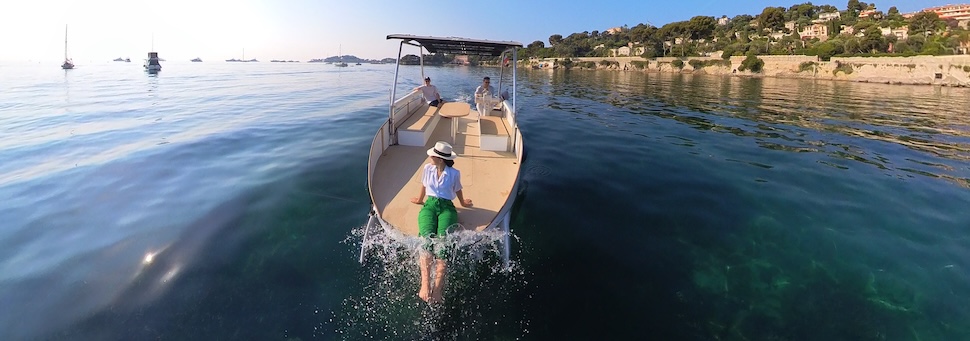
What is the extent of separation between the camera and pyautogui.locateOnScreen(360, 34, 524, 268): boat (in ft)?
19.5

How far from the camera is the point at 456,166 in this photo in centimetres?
804

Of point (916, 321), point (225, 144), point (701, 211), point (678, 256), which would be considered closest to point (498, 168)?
point (678, 256)

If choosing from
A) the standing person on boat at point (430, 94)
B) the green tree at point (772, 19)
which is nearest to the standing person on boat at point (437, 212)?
the standing person on boat at point (430, 94)

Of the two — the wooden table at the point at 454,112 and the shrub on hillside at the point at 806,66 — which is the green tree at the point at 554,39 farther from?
the wooden table at the point at 454,112

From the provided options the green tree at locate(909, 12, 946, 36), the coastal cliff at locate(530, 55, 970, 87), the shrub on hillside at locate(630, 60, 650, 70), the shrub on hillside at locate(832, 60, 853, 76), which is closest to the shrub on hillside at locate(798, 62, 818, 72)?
the coastal cliff at locate(530, 55, 970, 87)

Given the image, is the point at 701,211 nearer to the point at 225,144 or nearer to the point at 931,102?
the point at 225,144

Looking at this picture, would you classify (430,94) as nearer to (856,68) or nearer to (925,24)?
(856,68)

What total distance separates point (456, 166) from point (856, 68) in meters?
67.6

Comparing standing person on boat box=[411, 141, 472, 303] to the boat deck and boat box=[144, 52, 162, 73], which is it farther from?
boat box=[144, 52, 162, 73]

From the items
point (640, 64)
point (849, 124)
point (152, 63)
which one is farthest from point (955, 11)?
point (152, 63)

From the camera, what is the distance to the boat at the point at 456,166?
19.5ft

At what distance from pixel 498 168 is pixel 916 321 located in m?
6.28

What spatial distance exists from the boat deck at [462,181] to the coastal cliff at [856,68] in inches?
2277

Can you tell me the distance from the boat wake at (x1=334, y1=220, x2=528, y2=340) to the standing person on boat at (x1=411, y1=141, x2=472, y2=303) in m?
0.14
